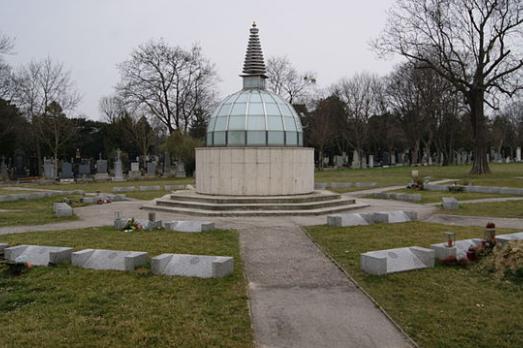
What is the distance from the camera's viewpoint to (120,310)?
7191mm

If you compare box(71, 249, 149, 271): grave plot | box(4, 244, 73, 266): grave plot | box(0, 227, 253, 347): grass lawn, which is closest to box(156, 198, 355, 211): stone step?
box(0, 227, 253, 347): grass lawn

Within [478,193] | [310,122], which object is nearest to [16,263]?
[478,193]

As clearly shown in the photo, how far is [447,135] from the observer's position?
216 ft

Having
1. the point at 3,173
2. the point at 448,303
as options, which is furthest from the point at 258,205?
the point at 3,173

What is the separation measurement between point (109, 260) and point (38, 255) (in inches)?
67.9

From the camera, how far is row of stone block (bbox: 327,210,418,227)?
14875 mm

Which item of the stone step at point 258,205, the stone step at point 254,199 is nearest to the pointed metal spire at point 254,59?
the stone step at point 254,199

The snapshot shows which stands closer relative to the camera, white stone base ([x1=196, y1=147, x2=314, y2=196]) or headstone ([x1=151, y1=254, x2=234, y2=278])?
headstone ([x1=151, y1=254, x2=234, y2=278])

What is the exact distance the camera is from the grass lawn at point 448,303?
6.15 m

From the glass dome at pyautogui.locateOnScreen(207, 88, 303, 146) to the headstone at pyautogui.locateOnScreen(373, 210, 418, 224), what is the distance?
7375mm

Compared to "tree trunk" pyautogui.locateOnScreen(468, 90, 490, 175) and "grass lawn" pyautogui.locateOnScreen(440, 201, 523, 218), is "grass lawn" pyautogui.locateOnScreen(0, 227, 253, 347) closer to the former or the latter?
"grass lawn" pyautogui.locateOnScreen(440, 201, 523, 218)

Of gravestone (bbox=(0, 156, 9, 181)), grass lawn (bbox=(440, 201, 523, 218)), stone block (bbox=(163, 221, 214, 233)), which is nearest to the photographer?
stone block (bbox=(163, 221, 214, 233))

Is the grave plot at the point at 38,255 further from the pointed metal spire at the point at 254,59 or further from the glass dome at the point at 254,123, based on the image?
the pointed metal spire at the point at 254,59

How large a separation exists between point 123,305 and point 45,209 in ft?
50.4
